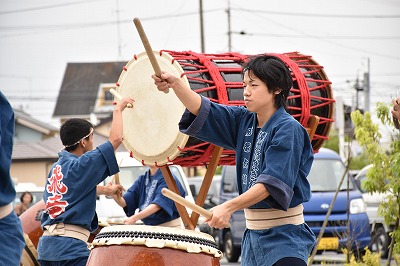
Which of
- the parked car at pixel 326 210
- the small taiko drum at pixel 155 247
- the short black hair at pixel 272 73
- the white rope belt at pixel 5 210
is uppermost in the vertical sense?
the short black hair at pixel 272 73

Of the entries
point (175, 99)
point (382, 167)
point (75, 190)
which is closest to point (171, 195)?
point (75, 190)

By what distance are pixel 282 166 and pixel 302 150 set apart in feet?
0.90

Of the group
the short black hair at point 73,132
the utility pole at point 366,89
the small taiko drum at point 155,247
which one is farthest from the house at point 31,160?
the small taiko drum at point 155,247

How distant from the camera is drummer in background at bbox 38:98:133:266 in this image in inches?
253

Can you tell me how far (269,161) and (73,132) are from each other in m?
2.35

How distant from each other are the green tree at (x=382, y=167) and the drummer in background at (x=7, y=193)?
4552mm

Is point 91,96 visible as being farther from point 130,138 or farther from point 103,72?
point 130,138

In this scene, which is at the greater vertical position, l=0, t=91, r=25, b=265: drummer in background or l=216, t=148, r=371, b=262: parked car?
l=0, t=91, r=25, b=265: drummer in background

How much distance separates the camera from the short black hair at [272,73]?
523 cm

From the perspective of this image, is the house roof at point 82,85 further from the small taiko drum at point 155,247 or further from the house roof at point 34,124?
the small taiko drum at point 155,247

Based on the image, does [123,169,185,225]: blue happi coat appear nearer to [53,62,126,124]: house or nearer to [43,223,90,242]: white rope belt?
[43,223,90,242]: white rope belt

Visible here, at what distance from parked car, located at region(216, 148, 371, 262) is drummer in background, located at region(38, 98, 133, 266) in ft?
24.0

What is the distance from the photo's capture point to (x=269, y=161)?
196 inches

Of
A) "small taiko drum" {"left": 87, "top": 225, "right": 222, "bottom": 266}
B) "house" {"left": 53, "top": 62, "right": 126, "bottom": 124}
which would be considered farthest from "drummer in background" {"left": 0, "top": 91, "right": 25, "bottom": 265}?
"house" {"left": 53, "top": 62, "right": 126, "bottom": 124}
